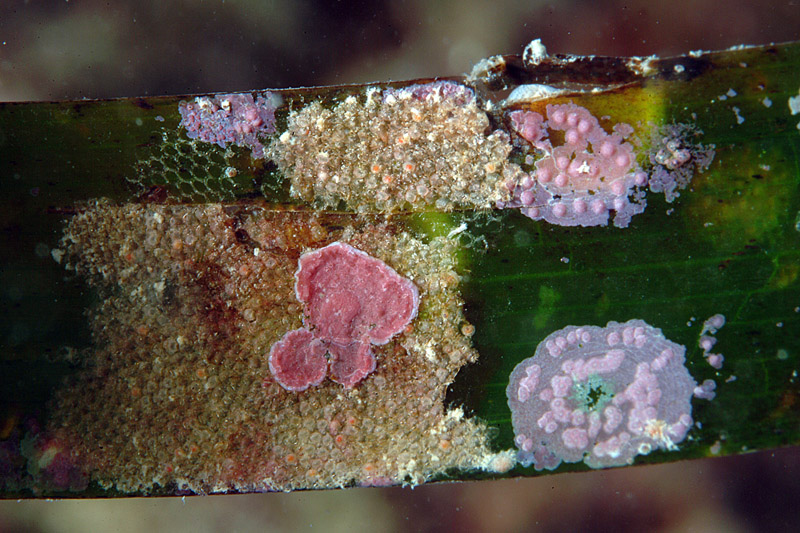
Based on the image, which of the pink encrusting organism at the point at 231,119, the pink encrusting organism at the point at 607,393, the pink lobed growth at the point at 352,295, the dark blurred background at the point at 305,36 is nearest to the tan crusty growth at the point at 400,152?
the pink encrusting organism at the point at 231,119

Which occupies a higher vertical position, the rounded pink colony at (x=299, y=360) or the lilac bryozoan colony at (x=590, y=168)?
the lilac bryozoan colony at (x=590, y=168)

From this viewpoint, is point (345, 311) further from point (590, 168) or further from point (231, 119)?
point (590, 168)

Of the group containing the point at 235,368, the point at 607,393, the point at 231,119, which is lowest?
the point at 607,393

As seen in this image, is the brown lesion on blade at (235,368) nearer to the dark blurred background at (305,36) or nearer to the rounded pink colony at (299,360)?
the rounded pink colony at (299,360)

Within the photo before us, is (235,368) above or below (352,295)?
below

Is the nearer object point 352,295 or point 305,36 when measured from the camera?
point 352,295

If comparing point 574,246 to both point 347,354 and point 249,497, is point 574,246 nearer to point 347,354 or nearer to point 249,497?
point 347,354

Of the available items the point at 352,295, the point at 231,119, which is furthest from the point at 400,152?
the point at 231,119

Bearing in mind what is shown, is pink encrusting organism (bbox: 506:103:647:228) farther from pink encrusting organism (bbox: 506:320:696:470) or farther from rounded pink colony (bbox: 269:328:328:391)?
rounded pink colony (bbox: 269:328:328:391)
